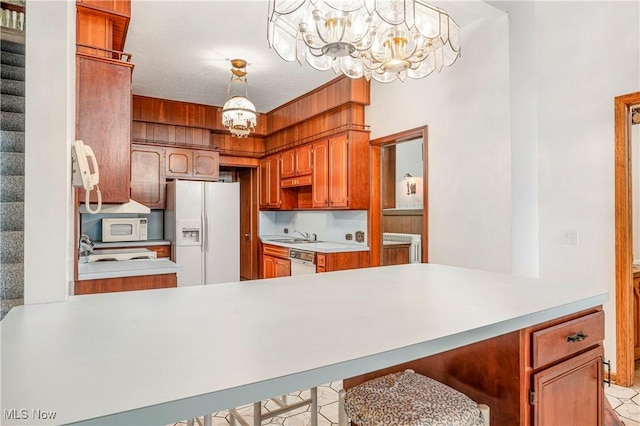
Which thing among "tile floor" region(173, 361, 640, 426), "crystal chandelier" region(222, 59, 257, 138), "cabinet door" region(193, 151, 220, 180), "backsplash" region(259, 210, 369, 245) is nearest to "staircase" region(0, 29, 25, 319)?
"tile floor" region(173, 361, 640, 426)

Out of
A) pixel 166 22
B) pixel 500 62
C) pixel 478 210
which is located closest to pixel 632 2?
pixel 500 62

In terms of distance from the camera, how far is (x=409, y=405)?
116cm

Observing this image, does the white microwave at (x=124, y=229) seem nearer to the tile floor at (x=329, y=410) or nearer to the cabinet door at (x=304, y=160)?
the cabinet door at (x=304, y=160)

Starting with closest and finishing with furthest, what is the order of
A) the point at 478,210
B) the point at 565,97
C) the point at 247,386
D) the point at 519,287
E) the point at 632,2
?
the point at 247,386 → the point at 519,287 → the point at 632,2 → the point at 565,97 → the point at 478,210

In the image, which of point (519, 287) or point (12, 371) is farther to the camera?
point (519, 287)

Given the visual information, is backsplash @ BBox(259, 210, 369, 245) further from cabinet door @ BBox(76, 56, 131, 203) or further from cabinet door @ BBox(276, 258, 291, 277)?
cabinet door @ BBox(76, 56, 131, 203)

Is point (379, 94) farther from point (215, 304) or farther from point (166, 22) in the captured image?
point (215, 304)

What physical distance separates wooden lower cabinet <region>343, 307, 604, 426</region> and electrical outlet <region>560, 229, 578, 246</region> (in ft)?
5.08

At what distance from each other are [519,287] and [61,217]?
5.61 ft

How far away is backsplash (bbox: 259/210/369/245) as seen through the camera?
4.66m

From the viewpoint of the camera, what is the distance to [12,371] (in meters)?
0.68

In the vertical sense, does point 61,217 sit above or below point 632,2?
below

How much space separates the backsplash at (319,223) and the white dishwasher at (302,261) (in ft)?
2.17

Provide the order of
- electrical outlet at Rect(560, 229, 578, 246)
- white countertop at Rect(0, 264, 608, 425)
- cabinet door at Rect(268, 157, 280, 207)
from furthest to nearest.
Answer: cabinet door at Rect(268, 157, 280, 207) < electrical outlet at Rect(560, 229, 578, 246) < white countertop at Rect(0, 264, 608, 425)
